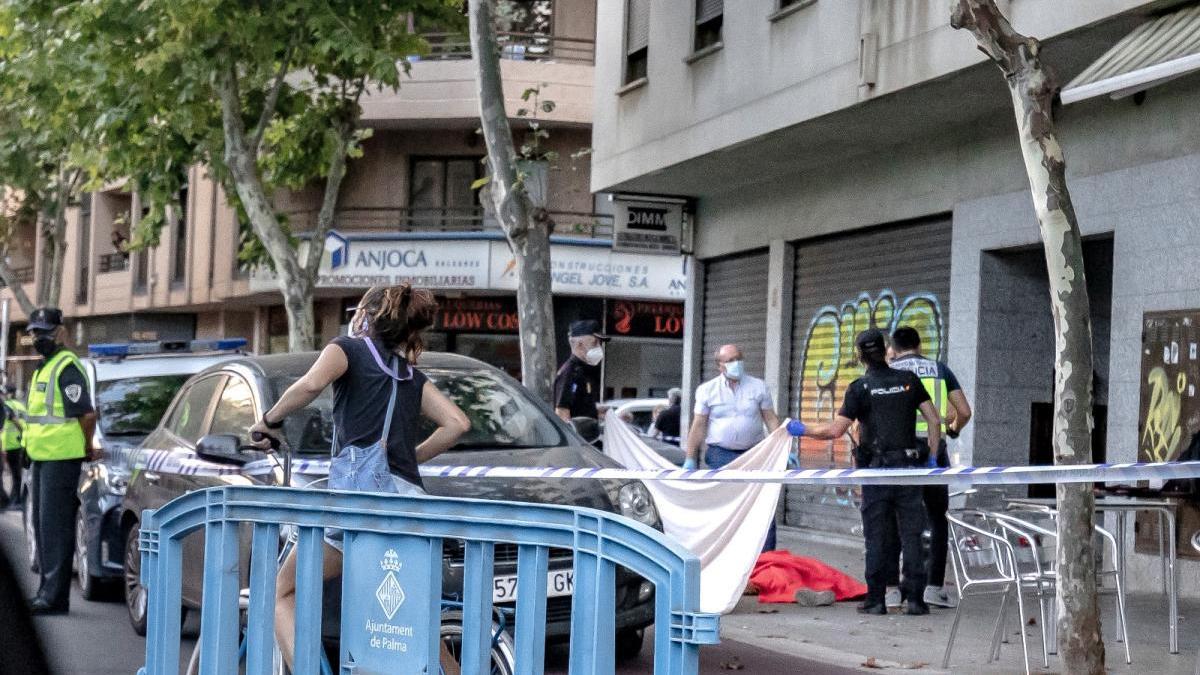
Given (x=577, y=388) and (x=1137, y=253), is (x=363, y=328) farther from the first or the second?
(x=1137, y=253)

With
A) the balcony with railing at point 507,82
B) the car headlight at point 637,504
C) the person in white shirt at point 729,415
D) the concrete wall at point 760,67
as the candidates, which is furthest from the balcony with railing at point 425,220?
the car headlight at point 637,504

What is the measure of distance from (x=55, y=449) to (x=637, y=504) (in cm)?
419

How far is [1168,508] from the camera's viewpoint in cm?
974

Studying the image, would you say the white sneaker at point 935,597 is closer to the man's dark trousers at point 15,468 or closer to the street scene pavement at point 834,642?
the street scene pavement at point 834,642

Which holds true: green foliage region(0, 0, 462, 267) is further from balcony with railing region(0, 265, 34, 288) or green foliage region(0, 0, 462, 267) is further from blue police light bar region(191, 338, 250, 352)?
balcony with railing region(0, 265, 34, 288)

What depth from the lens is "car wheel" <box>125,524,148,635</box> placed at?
10.7 meters

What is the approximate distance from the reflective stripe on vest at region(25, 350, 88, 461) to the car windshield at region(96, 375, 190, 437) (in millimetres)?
2833

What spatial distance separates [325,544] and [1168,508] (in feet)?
19.3

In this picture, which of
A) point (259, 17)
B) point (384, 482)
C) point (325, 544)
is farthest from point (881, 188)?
point (325, 544)

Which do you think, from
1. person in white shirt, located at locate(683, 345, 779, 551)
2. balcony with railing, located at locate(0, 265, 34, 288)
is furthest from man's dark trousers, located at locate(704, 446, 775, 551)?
balcony with railing, located at locate(0, 265, 34, 288)

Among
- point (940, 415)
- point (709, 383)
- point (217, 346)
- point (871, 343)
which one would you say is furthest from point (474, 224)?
point (871, 343)

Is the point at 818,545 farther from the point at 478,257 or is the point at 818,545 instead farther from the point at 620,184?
the point at 478,257

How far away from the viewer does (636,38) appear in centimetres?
2062

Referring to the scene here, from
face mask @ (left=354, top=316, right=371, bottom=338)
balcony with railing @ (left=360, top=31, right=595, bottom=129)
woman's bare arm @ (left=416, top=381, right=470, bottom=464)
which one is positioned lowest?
woman's bare arm @ (left=416, top=381, right=470, bottom=464)
